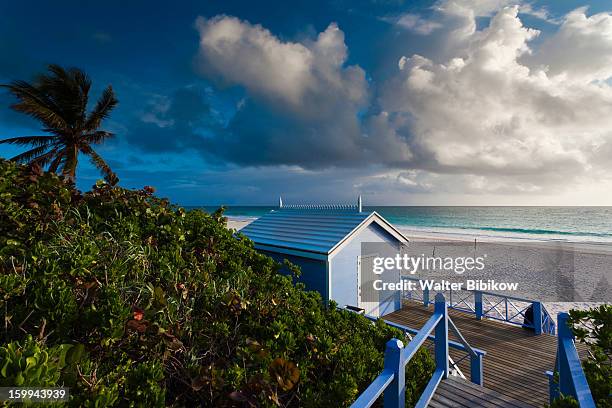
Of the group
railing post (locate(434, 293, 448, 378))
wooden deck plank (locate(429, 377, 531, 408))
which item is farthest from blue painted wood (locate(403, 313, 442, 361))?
wooden deck plank (locate(429, 377, 531, 408))

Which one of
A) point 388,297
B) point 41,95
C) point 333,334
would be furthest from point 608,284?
point 41,95

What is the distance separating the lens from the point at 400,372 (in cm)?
287

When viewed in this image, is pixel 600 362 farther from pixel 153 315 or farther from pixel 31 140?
pixel 31 140

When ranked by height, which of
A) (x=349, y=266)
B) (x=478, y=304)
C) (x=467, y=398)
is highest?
Result: (x=349, y=266)

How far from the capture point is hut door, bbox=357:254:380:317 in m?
9.75

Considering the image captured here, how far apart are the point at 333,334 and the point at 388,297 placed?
25.2ft

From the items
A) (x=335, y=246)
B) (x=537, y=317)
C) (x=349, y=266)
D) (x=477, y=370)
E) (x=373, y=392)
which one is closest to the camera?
(x=373, y=392)

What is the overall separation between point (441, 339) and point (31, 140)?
23.2 meters

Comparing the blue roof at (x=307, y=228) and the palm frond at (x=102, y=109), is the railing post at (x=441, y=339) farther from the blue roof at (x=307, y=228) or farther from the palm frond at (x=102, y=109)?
the palm frond at (x=102, y=109)

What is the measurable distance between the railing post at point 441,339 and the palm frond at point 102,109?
22.2m

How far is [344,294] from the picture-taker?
9.25 metres

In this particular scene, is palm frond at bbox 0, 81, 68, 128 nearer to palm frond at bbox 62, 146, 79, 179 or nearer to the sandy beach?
palm frond at bbox 62, 146, 79, 179

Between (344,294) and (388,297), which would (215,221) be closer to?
(344,294)

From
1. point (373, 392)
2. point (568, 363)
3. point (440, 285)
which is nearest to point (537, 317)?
point (568, 363)
